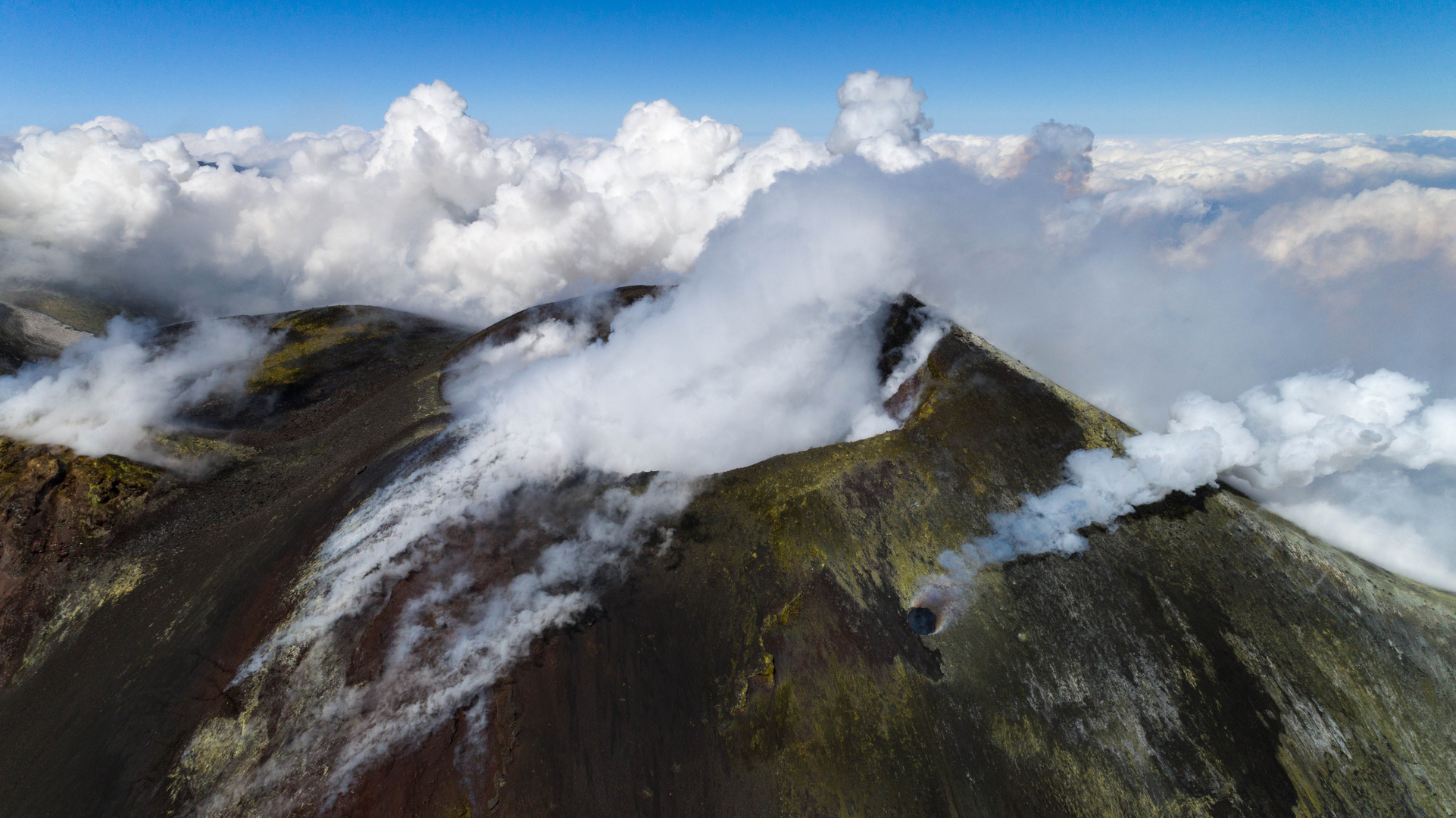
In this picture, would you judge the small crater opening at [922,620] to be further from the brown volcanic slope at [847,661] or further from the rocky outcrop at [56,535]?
the rocky outcrop at [56,535]

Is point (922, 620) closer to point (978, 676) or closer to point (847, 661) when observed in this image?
point (978, 676)

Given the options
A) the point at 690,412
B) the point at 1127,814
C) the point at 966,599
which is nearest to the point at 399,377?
the point at 690,412

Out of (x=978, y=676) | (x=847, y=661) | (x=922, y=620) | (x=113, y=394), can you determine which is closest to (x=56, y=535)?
(x=113, y=394)

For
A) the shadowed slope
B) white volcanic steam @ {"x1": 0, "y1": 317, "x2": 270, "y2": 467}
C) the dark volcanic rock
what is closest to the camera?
the shadowed slope

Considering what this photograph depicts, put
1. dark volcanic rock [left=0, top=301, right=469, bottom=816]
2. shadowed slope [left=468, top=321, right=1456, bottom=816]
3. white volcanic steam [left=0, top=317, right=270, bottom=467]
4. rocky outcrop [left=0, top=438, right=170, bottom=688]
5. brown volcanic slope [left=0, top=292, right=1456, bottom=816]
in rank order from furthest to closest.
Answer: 1. white volcanic steam [left=0, top=317, right=270, bottom=467]
2. rocky outcrop [left=0, top=438, right=170, bottom=688]
3. dark volcanic rock [left=0, top=301, right=469, bottom=816]
4. shadowed slope [left=468, top=321, right=1456, bottom=816]
5. brown volcanic slope [left=0, top=292, right=1456, bottom=816]

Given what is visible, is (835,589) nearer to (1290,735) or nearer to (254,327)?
(1290,735)

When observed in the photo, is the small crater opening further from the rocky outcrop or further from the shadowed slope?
the rocky outcrop

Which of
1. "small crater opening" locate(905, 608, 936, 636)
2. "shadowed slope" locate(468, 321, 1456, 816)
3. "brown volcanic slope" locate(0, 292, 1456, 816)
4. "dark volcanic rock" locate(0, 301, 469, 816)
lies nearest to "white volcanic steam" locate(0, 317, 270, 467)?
"dark volcanic rock" locate(0, 301, 469, 816)
